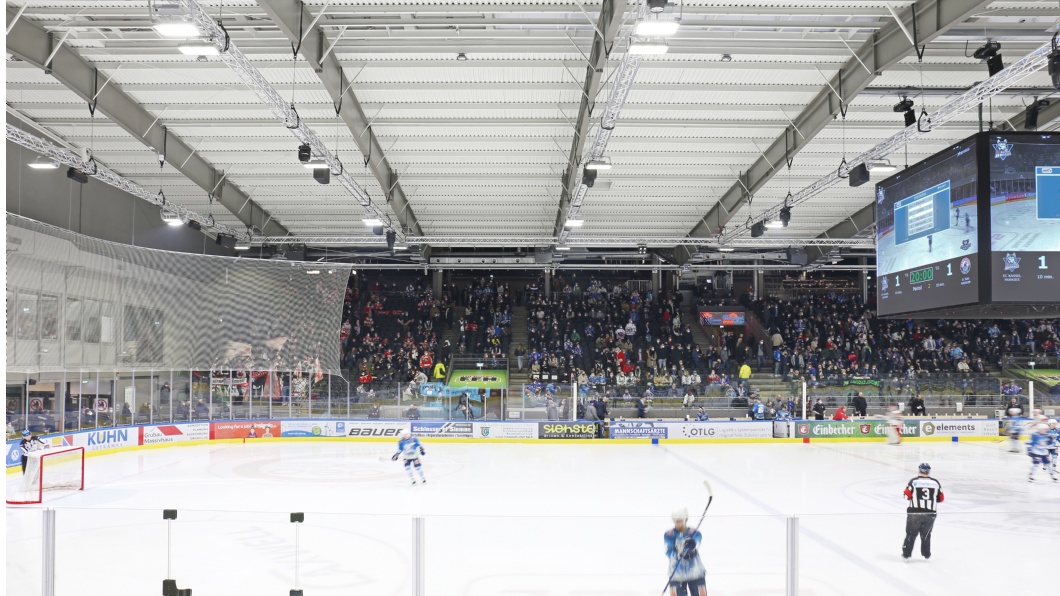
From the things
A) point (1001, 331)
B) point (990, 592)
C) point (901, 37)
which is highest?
point (901, 37)

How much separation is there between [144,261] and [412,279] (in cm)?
1910

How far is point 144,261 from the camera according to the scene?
706 inches

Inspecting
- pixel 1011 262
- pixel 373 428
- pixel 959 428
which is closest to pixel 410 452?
pixel 373 428

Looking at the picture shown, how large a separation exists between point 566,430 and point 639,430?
2238mm

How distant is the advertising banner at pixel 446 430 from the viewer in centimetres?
2331

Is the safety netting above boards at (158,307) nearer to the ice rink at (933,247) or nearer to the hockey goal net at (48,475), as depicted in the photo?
the hockey goal net at (48,475)

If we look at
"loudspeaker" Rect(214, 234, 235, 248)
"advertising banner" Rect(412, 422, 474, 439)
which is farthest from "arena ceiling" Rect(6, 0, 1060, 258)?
"advertising banner" Rect(412, 422, 474, 439)

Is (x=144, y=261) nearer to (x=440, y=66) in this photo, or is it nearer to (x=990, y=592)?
(x=440, y=66)

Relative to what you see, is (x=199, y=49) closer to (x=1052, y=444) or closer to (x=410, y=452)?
(x=410, y=452)

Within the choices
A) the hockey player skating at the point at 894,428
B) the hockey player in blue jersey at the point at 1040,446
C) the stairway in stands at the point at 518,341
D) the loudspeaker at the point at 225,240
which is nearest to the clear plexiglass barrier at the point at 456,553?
Answer: the hockey player in blue jersey at the point at 1040,446

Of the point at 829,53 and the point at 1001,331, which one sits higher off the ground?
the point at 829,53

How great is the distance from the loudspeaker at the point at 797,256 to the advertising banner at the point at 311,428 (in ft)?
57.7

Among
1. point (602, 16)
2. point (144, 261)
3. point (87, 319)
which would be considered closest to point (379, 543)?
point (602, 16)

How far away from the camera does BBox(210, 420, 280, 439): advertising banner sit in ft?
75.4
